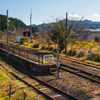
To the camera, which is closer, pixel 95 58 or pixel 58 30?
pixel 95 58

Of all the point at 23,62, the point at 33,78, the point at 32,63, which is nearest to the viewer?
the point at 33,78

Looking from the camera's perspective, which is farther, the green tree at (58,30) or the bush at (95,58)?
the green tree at (58,30)

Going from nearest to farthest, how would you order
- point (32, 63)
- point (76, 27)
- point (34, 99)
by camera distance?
1. point (34, 99)
2. point (32, 63)
3. point (76, 27)

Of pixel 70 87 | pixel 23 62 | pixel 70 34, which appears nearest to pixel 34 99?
pixel 70 87

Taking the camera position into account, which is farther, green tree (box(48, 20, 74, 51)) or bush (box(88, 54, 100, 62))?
green tree (box(48, 20, 74, 51))

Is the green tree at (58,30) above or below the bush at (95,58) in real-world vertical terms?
above

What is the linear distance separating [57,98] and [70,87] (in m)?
1.55

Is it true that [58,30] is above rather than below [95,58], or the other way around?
above

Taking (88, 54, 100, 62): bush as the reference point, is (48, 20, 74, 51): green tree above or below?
above

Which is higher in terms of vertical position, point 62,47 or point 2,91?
point 62,47

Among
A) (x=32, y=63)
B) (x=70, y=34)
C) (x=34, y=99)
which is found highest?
(x=70, y=34)

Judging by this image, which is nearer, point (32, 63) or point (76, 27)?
point (32, 63)

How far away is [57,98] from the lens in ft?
21.2

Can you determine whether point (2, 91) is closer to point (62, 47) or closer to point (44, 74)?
point (44, 74)
